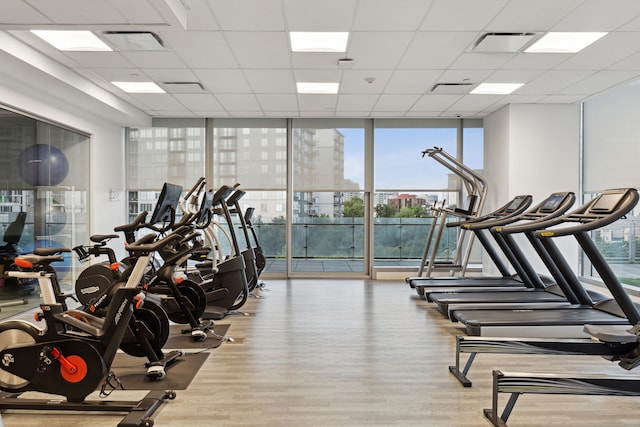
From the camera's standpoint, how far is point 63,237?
6.38 metres

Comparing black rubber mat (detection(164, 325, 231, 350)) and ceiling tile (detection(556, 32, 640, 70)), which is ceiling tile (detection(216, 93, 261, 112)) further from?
ceiling tile (detection(556, 32, 640, 70))

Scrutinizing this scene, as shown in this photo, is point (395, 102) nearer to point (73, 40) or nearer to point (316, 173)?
point (316, 173)

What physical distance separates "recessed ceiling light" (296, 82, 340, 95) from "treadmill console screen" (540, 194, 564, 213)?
2.97 meters

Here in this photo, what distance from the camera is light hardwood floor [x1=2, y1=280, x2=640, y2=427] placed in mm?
2715

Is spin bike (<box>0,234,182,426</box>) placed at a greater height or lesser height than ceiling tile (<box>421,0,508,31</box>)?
lesser

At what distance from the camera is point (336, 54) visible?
486 centimetres

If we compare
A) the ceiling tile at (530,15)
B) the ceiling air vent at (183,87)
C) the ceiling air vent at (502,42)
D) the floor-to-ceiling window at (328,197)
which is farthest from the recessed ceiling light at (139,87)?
the ceiling tile at (530,15)

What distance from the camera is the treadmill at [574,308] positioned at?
332cm

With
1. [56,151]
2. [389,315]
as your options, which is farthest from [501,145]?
[56,151]

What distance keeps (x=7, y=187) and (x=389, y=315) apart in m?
4.66

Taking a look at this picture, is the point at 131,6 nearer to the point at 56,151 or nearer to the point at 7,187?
the point at 7,187

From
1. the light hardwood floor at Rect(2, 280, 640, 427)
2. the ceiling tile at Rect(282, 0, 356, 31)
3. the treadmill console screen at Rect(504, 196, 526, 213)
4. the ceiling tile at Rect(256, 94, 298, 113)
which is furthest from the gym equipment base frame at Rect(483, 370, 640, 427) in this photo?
→ the ceiling tile at Rect(256, 94, 298, 113)

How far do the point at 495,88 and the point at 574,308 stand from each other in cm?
314

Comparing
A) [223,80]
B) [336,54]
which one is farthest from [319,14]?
[223,80]
